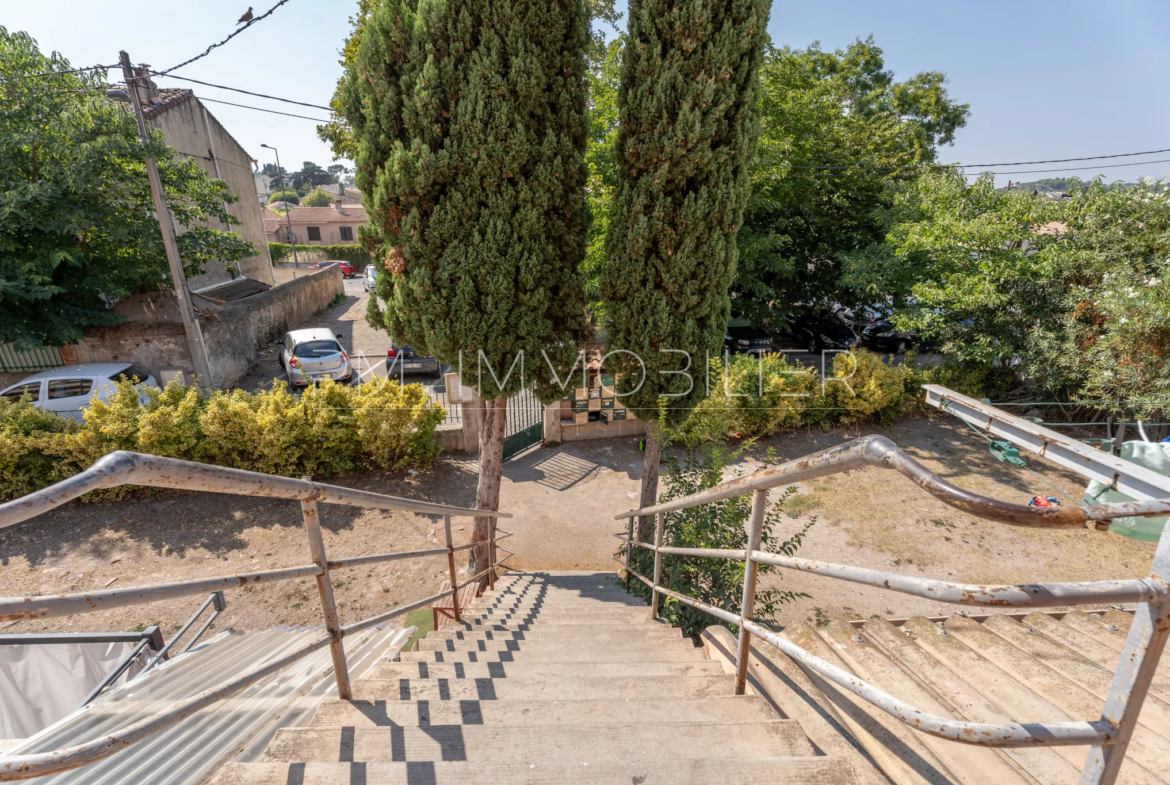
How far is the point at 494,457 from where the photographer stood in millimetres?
6758

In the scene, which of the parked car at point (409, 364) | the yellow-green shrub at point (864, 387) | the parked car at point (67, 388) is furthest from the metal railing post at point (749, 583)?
the parked car at point (409, 364)

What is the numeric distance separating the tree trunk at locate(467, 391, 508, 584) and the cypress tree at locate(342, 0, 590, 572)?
770 millimetres

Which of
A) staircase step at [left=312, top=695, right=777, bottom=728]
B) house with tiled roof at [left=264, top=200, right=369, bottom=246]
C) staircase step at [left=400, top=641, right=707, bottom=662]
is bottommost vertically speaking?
staircase step at [left=400, top=641, right=707, bottom=662]

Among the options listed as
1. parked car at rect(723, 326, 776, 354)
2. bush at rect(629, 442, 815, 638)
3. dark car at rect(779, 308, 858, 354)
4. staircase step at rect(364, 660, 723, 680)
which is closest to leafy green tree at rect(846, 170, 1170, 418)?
parked car at rect(723, 326, 776, 354)

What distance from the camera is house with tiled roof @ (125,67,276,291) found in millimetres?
14812

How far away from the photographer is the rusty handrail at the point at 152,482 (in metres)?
1.05

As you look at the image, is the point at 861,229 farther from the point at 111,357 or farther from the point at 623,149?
the point at 111,357

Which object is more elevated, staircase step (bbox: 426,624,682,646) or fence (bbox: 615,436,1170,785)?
fence (bbox: 615,436,1170,785)

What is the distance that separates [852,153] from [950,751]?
53.9 feet

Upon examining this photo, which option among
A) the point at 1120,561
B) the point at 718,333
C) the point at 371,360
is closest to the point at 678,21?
the point at 718,333

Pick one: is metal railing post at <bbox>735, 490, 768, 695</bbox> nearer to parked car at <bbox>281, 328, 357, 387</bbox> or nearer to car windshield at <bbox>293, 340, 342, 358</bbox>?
parked car at <bbox>281, 328, 357, 387</bbox>

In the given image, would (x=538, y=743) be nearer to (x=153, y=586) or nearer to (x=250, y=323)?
(x=153, y=586)

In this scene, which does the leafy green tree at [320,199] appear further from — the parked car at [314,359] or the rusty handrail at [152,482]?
the rusty handrail at [152,482]

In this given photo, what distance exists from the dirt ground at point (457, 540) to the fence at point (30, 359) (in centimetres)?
599
